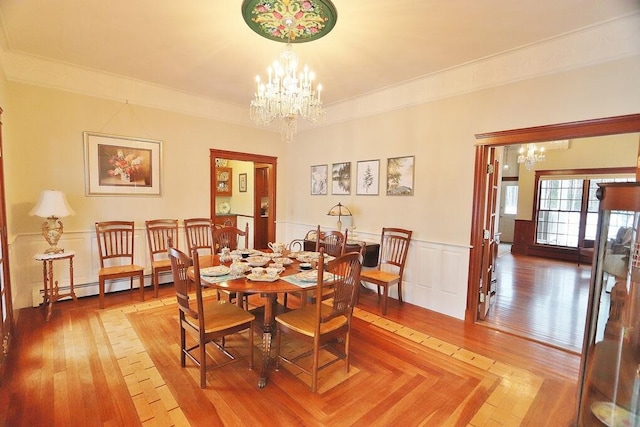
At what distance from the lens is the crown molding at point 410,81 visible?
8.39 feet

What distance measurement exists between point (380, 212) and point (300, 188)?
6.01 feet

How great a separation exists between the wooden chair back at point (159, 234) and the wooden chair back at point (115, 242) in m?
0.21

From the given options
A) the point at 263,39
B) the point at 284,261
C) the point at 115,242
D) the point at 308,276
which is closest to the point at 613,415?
the point at 308,276

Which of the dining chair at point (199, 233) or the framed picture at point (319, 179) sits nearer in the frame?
the dining chair at point (199, 233)

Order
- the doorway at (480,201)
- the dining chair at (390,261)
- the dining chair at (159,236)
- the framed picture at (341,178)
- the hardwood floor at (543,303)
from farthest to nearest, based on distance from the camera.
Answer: the framed picture at (341,178) → the dining chair at (159,236) → the dining chair at (390,261) → the hardwood floor at (543,303) → the doorway at (480,201)

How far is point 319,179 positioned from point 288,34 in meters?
2.74

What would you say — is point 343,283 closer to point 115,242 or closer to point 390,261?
point 390,261

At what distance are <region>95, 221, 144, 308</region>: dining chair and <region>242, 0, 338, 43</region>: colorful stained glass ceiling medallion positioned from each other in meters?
3.09

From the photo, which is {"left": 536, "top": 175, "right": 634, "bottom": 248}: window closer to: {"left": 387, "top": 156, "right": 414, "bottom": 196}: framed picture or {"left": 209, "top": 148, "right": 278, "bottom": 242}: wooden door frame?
{"left": 387, "top": 156, "right": 414, "bottom": 196}: framed picture

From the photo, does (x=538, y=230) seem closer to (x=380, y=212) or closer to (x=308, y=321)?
(x=380, y=212)

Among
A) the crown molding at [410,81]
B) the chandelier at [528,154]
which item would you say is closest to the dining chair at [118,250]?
the crown molding at [410,81]

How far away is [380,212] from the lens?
14.2ft

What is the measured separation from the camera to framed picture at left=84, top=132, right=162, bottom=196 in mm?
3854

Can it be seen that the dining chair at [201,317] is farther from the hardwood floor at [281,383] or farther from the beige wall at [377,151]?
the beige wall at [377,151]
